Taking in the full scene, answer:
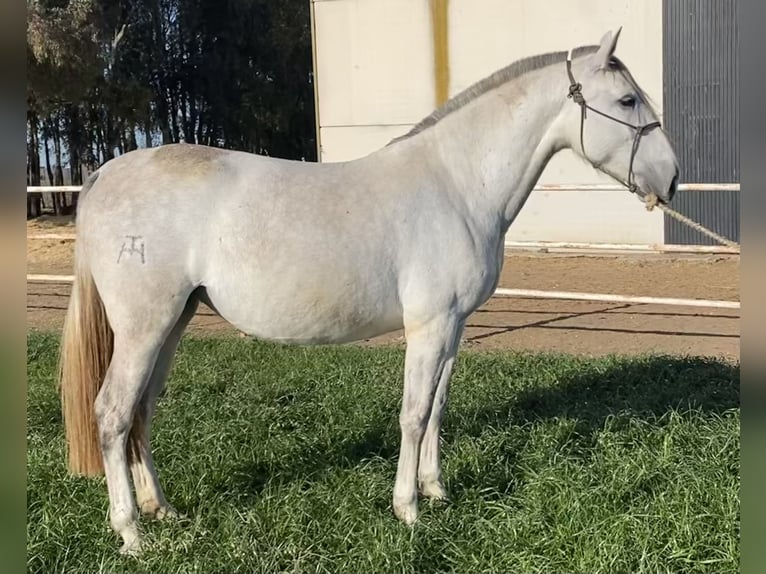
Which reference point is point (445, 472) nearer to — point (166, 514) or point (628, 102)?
point (166, 514)

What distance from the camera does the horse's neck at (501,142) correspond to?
297 cm

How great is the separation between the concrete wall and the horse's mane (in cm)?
770

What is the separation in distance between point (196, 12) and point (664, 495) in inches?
939

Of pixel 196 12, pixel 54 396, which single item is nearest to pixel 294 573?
pixel 54 396

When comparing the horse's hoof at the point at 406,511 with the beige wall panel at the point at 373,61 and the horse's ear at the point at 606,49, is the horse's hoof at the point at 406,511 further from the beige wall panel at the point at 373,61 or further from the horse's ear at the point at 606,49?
the beige wall panel at the point at 373,61

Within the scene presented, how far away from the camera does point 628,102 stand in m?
2.88

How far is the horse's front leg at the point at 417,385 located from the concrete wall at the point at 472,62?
27.0 feet

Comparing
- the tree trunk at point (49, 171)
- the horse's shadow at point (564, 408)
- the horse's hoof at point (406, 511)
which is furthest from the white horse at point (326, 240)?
the tree trunk at point (49, 171)

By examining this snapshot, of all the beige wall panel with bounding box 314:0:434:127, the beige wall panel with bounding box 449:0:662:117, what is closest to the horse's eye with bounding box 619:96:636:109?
the beige wall panel with bounding box 449:0:662:117

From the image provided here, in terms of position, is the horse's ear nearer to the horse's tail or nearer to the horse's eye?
the horse's eye

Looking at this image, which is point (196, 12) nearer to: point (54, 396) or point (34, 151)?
point (34, 151)

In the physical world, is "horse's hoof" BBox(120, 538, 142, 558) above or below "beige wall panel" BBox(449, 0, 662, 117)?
below

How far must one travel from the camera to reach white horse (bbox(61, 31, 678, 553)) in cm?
272

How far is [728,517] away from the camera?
2.66 metres
